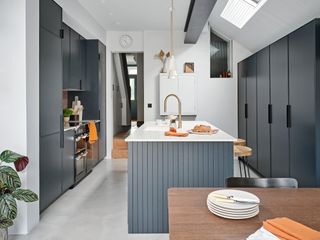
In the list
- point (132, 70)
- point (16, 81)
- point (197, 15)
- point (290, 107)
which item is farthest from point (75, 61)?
point (132, 70)

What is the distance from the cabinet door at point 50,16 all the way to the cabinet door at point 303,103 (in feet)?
10.0

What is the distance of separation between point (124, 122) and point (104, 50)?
314 centimetres

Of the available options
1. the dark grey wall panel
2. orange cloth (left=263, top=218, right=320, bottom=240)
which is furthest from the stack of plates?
the dark grey wall panel

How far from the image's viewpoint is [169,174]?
2.89 m

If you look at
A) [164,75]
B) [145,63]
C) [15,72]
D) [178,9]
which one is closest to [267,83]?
[178,9]

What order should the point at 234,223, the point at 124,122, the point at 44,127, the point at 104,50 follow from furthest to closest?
the point at 124,122, the point at 104,50, the point at 44,127, the point at 234,223

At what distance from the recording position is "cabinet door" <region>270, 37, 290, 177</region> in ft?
13.2

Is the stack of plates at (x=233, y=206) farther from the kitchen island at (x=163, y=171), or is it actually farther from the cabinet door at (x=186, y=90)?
the cabinet door at (x=186, y=90)

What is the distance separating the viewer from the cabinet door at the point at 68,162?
4.11 metres

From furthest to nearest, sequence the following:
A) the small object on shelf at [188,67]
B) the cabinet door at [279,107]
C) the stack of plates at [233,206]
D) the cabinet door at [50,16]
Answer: the small object on shelf at [188,67]
the cabinet door at [279,107]
the cabinet door at [50,16]
the stack of plates at [233,206]

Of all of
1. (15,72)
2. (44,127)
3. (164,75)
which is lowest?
(44,127)

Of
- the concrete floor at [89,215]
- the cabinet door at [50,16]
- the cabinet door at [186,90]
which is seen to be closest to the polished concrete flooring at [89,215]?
the concrete floor at [89,215]

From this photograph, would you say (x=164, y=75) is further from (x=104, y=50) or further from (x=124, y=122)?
(x=124, y=122)

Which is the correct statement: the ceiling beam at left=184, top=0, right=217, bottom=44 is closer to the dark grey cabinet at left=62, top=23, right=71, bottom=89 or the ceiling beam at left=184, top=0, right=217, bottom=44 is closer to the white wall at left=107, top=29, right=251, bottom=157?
the white wall at left=107, top=29, right=251, bottom=157
